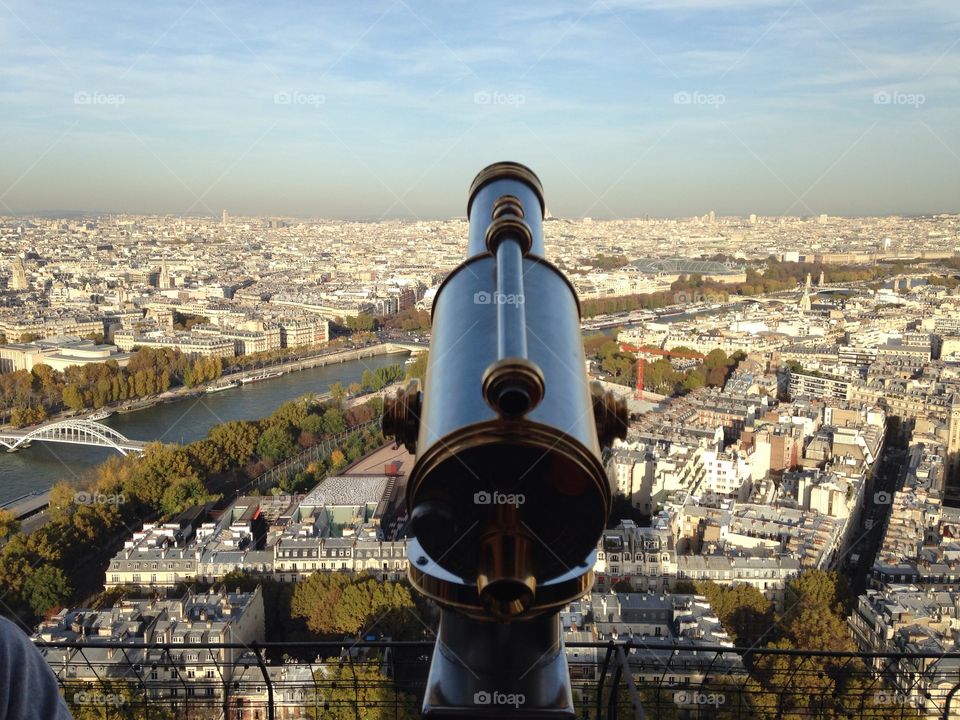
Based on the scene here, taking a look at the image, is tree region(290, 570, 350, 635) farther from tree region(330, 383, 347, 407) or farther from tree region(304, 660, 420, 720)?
tree region(330, 383, 347, 407)

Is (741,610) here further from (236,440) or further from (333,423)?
(333,423)

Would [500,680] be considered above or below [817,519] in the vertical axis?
above

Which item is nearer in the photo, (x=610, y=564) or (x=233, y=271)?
(x=610, y=564)

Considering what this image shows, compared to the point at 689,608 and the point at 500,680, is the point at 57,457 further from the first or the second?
the point at 500,680

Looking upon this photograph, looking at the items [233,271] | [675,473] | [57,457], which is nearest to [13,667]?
[675,473]

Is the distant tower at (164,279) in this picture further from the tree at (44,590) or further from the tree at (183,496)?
the tree at (44,590)

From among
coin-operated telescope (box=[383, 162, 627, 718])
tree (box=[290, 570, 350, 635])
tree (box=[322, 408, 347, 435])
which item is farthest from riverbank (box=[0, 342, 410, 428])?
coin-operated telescope (box=[383, 162, 627, 718])
